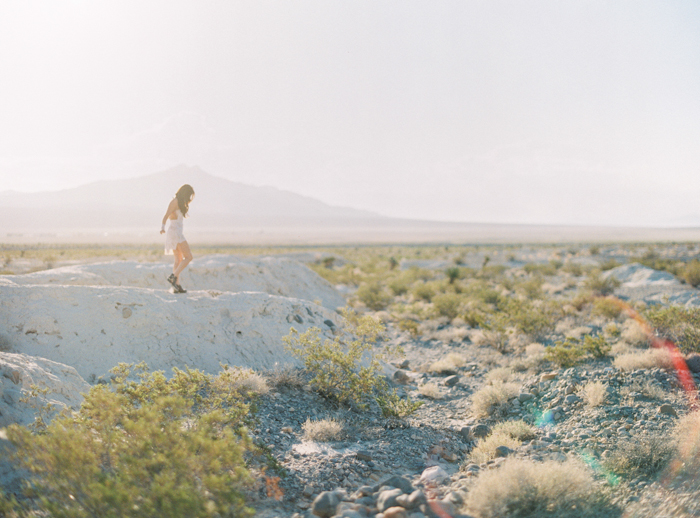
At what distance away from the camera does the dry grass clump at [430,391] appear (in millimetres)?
7352

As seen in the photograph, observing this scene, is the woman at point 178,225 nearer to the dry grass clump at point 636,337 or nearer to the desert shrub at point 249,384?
the desert shrub at point 249,384

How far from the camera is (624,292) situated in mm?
17484

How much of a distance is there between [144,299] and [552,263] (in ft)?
95.5

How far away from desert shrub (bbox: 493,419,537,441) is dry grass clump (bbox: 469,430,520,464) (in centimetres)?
16

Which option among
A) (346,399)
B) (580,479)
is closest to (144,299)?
(346,399)

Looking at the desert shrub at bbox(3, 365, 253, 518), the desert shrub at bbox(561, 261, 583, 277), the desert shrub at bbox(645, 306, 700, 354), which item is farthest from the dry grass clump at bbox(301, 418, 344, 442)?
the desert shrub at bbox(561, 261, 583, 277)

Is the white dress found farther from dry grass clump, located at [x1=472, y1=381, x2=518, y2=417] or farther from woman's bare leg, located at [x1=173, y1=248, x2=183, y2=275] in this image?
dry grass clump, located at [x1=472, y1=381, x2=518, y2=417]

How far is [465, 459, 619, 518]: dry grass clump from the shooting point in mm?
3420

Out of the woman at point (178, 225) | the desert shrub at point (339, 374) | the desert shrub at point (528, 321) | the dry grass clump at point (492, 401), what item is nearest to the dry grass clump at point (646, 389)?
the dry grass clump at point (492, 401)

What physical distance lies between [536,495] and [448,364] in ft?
18.3

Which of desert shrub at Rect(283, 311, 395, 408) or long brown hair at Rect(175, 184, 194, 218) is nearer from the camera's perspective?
desert shrub at Rect(283, 311, 395, 408)

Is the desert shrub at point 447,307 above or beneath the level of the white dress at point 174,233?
beneath

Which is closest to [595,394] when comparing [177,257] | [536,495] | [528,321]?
[536,495]

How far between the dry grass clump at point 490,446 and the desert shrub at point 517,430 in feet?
0.52
